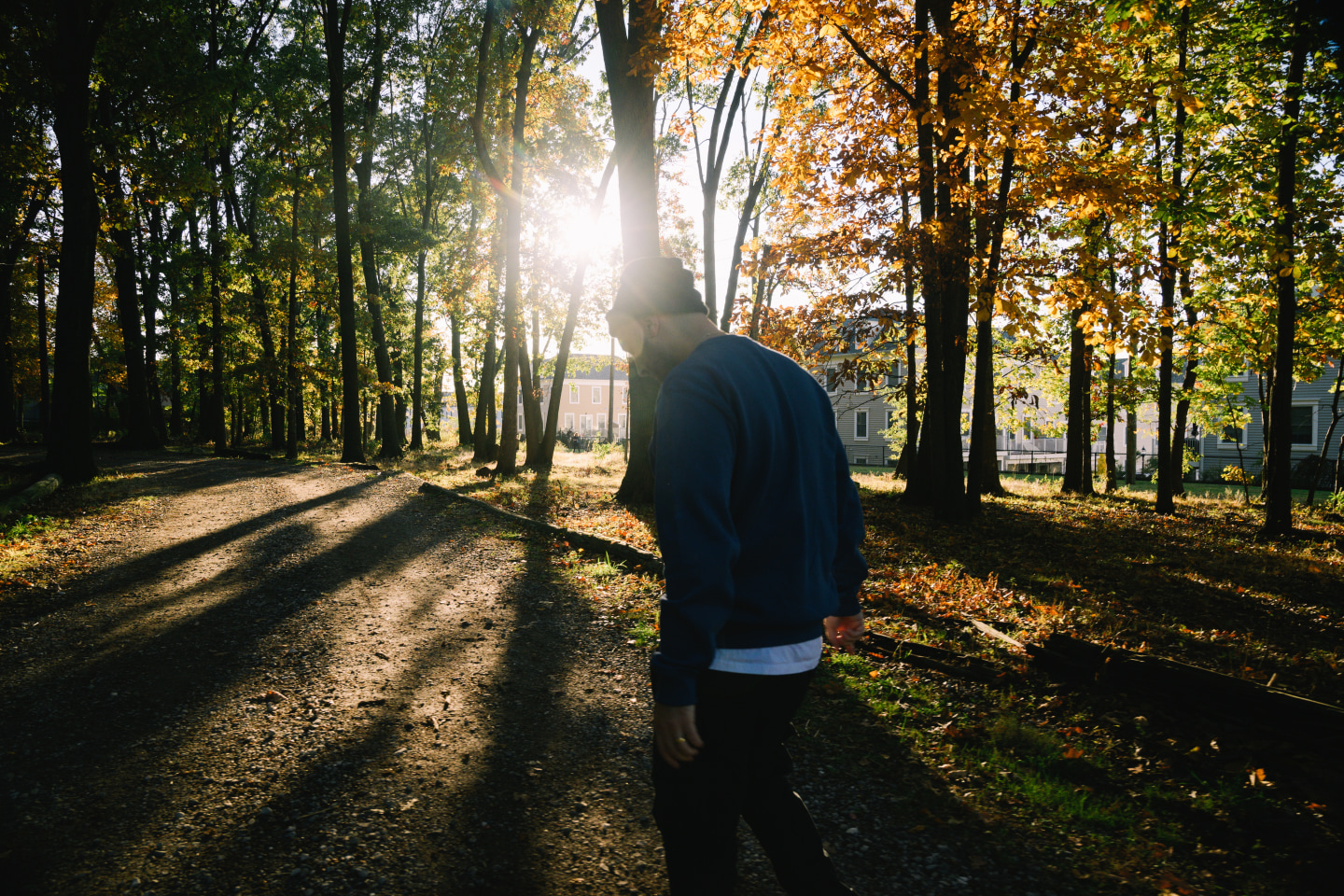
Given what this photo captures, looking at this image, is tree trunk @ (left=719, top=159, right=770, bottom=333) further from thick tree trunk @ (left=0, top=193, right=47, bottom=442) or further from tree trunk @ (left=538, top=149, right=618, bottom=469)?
thick tree trunk @ (left=0, top=193, right=47, bottom=442)

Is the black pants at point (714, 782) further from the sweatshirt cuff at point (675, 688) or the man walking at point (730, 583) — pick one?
the sweatshirt cuff at point (675, 688)

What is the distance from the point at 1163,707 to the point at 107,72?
71.9 ft

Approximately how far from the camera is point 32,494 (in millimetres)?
9461

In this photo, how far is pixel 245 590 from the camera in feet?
20.0

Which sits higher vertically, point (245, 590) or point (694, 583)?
point (694, 583)

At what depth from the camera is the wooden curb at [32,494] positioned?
8.41 m

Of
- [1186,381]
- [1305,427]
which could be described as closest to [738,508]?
[1186,381]

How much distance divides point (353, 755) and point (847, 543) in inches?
110

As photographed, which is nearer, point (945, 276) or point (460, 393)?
point (945, 276)

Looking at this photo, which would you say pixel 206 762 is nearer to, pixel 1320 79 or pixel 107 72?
→ pixel 1320 79

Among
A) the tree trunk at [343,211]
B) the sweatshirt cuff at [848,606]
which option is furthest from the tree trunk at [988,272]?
the tree trunk at [343,211]

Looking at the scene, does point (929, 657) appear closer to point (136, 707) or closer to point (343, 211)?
point (136, 707)

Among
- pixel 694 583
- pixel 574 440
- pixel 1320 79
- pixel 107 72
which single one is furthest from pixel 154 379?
pixel 1320 79

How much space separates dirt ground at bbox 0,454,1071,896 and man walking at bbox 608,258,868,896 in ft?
3.39
